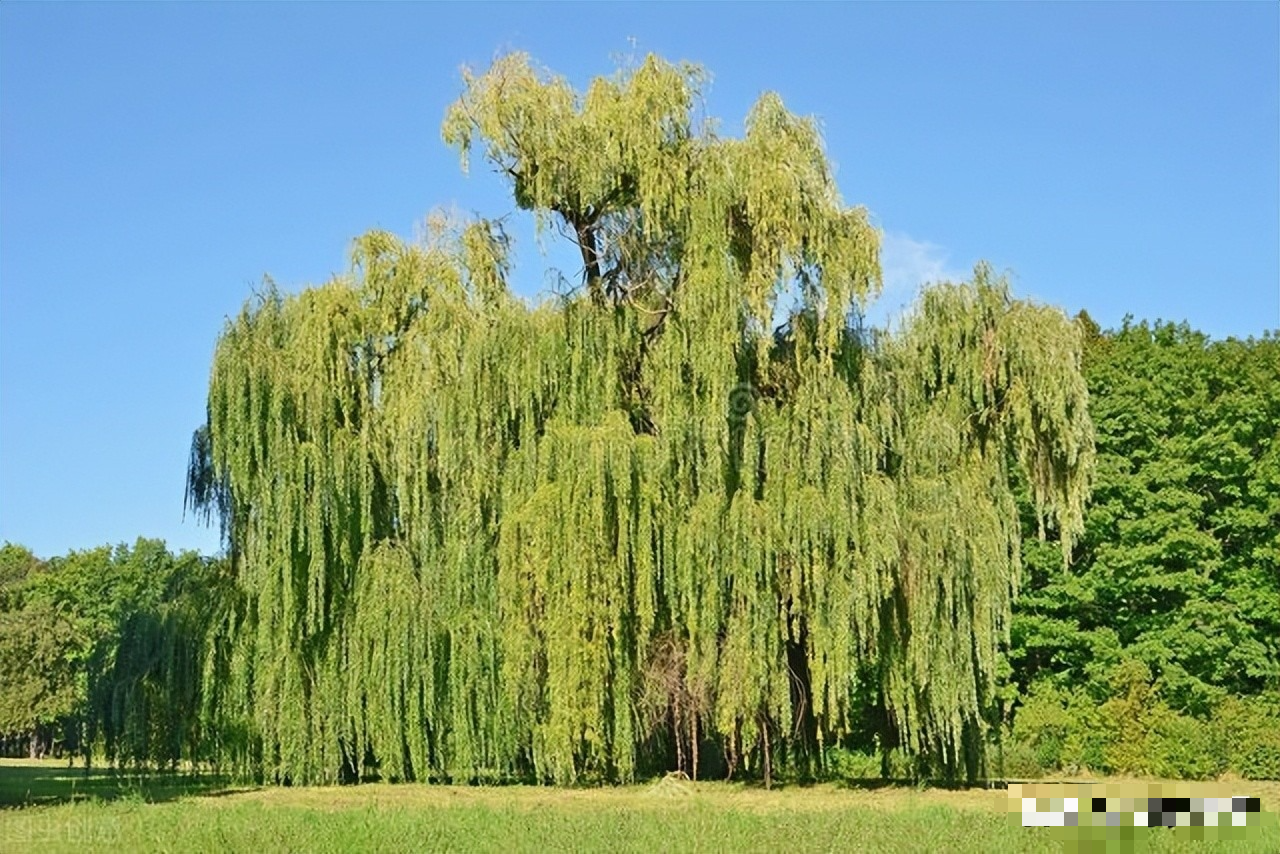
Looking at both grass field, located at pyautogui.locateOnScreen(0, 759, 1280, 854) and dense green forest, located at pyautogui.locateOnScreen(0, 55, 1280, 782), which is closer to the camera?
grass field, located at pyautogui.locateOnScreen(0, 759, 1280, 854)

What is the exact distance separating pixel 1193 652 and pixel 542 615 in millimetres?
17586

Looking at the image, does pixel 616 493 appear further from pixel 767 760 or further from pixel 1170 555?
pixel 1170 555

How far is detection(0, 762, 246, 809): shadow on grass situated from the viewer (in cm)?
1864

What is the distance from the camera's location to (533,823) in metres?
13.8

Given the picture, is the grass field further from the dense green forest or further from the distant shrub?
the distant shrub

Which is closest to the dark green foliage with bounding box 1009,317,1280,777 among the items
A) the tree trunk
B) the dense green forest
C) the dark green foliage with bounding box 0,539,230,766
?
the dense green forest

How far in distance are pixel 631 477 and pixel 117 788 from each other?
9.01 meters

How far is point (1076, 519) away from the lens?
21.6 metres

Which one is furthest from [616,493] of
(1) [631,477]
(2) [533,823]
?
(2) [533,823]

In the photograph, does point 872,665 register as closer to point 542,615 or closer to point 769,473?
point 769,473

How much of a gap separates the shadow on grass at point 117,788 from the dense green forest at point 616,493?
1.78 ft

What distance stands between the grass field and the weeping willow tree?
5.67ft

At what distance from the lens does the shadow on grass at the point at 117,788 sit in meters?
18.6

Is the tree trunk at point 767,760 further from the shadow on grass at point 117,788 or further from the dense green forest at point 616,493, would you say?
the shadow on grass at point 117,788
